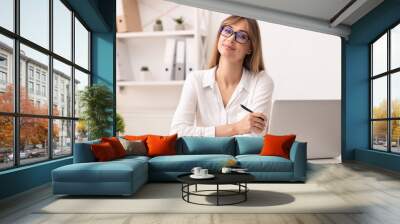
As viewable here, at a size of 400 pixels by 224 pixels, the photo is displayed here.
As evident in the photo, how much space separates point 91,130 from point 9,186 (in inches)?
106

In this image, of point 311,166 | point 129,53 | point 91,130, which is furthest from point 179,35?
point 311,166

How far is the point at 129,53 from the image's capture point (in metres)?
8.75

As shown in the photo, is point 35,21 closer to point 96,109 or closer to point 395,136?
point 96,109

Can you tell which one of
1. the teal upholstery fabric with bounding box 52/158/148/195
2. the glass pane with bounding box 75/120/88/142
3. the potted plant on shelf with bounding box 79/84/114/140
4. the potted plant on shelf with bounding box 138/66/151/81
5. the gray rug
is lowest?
the gray rug

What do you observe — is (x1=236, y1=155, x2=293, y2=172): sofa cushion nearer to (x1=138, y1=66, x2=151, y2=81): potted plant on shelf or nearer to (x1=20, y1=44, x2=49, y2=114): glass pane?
(x1=20, y1=44, x2=49, y2=114): glass pane

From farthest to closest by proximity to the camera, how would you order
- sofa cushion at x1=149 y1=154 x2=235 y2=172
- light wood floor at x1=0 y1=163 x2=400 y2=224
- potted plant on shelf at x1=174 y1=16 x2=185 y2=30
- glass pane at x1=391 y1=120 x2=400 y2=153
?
1. potted plant on shelf at x1=174 y1=16 x2=185 y2=30
2. glass pane at x1=391 y1=120 x2=400 y2=153
3. sofa cushion at x1=149 y1=154 x2=235 y2=172
4. light wood floor at x1=0 y1=163 x2=400 y2=224

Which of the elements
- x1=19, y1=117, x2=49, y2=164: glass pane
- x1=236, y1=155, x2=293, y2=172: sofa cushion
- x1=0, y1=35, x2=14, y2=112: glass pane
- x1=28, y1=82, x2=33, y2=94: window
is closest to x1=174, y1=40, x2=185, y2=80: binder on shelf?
x1=19, y1=117, x2=49, y2=164: glass pane

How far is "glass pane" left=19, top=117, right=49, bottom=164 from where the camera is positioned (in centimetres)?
493

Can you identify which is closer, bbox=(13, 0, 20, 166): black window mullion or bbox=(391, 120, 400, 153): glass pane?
bbox=(13, 0, 20, 166): black window mullion

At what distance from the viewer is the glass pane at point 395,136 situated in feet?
22.5

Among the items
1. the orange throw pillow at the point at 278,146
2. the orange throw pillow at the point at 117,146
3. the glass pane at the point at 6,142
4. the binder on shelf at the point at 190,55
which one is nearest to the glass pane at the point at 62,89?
the orange throw pillow at the point at 117,146

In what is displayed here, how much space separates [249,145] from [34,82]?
9.90 feet

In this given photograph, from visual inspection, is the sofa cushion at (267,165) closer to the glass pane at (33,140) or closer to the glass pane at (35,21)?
the glass pane at (33,140)

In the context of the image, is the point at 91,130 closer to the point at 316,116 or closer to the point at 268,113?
the point at 268,113
